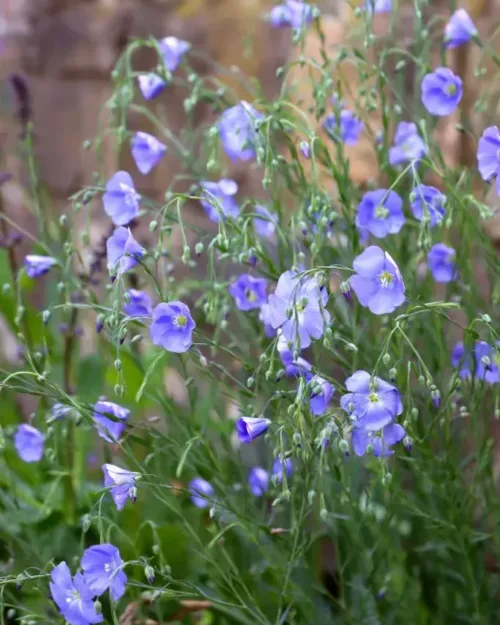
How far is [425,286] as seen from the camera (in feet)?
3.71

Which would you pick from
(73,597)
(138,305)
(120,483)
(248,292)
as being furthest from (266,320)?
(73,597)

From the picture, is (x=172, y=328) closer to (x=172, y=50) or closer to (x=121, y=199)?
(x=121, y=199)

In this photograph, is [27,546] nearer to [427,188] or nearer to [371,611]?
[371,611]

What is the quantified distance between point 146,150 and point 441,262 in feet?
1.38

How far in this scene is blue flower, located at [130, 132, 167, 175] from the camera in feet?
3.57

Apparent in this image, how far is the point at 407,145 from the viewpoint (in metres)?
1.09

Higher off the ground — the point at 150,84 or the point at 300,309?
the point at 150,84

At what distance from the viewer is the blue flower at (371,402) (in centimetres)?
78

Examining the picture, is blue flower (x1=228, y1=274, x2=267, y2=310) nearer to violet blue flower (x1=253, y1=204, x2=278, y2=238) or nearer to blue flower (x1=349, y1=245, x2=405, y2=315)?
violet blue flower (x1=253, y1=204, x2=278, y2=238)

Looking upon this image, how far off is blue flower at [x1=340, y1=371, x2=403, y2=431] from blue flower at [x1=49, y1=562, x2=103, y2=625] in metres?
0.32

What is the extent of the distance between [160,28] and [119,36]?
126mm

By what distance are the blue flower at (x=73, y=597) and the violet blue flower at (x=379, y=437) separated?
12.1 inches

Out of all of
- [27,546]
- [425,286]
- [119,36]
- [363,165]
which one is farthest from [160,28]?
[27,546]

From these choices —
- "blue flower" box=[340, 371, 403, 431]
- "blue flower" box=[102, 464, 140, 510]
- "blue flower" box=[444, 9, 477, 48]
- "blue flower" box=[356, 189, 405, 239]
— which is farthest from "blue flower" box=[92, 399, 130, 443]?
"blue flower" box=[444, 9, 477, 48]
